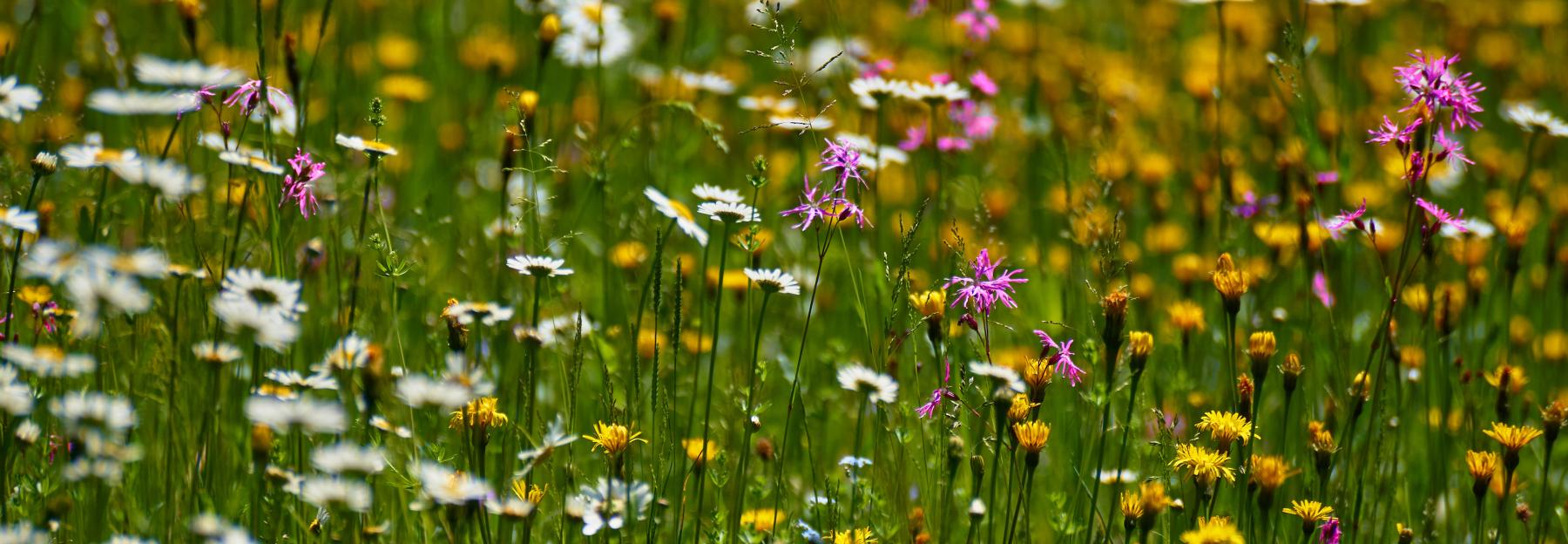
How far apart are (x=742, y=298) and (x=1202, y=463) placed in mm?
1259

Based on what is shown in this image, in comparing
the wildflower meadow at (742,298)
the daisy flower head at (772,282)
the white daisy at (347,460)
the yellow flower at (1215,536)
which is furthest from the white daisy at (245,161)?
the yellow flower at (1215,536)

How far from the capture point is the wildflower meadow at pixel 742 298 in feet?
6.05

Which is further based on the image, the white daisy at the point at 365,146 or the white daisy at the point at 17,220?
the white daisy at the point at 365,146

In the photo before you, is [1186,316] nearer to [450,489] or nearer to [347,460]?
[450,489]

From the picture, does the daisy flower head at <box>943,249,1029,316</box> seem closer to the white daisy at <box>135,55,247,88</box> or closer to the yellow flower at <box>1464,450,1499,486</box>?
the yellow flower at <box>1464,450,1499,486</box>

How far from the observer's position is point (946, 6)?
3.19 m

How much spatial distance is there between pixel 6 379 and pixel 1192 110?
416 cm

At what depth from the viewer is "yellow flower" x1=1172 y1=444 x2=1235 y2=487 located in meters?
1.84

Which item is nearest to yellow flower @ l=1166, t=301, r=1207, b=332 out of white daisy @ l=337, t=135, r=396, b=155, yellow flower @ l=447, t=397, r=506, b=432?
yellow flower @ l=447, t=397, r=506, b=432

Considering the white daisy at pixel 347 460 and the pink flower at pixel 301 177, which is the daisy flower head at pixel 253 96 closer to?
the pink flower at pixel 301 177

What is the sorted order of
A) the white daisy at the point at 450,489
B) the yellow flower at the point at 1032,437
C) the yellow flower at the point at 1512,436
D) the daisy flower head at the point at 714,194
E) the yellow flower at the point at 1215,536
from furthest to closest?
the daisy flower head at the point at 714,194
the yellow flower at the point at 1512,436
the yellow flower at the point at 1032,437
the yellow flower at the point at 1215,536
the white daisy at the point at 450,489

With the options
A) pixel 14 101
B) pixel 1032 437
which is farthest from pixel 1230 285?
pixel 14 101

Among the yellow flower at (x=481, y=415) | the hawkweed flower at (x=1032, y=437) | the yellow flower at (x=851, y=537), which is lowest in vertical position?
the yellow flower at (x=851, y=537)

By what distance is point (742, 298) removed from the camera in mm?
2902
